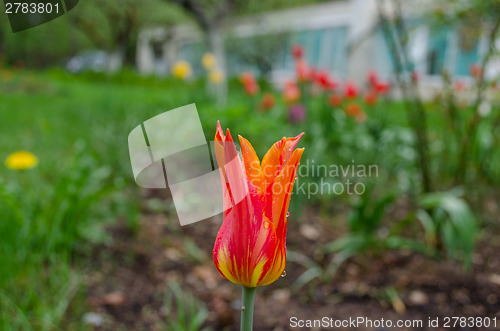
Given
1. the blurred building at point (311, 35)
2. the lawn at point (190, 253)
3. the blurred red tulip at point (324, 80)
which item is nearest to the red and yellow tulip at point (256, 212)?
the lawn at point (190, 253)

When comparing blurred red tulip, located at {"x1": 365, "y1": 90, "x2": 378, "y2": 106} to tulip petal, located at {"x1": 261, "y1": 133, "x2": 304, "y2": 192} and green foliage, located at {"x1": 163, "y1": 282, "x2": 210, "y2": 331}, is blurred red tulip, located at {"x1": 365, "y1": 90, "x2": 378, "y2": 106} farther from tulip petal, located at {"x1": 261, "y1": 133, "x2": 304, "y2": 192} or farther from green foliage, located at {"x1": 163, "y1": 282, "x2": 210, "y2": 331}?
tulip petal, located at {"x1": 261, "y1": 133, "x2": 304, "y2": 192}

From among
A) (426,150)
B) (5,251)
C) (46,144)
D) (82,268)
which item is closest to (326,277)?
(426,150)

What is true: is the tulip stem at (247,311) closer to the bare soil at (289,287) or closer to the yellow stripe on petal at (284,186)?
the yellow stripe on petal at (284,186)

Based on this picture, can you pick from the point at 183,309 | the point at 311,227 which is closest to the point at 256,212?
the point at 183,309

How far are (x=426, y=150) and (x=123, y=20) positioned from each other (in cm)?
1276

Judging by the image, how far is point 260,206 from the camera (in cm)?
41

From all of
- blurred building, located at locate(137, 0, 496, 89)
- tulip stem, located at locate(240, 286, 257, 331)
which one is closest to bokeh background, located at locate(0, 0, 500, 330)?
tulip stem, located at locate(240, 286, 257, 331)

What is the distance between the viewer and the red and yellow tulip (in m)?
0.39

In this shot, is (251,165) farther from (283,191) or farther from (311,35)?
(311,35)

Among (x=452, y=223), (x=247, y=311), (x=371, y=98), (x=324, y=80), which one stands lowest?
(x=452, y=223)

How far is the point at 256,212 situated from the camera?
0.40 meters

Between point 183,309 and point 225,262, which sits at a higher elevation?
point 225,262

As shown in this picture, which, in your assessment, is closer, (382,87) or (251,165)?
(251,165)

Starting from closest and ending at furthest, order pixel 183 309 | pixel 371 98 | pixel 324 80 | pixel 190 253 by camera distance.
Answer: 1. pixel 183 309
2. pixel 190 253
3. pixel 324 80
4. pixel 371 98
